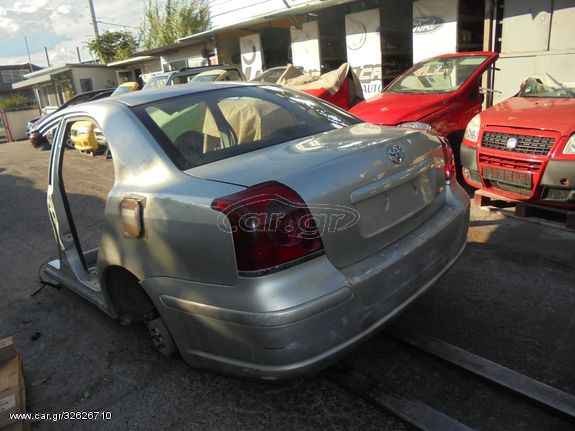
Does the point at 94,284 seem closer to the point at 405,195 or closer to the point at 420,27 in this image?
the point at 405,195

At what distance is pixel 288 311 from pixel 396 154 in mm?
1013

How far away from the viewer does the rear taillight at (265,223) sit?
1.84 meters

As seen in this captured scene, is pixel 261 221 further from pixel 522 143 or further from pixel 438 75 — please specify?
pixel 438 75

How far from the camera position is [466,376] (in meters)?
2.40

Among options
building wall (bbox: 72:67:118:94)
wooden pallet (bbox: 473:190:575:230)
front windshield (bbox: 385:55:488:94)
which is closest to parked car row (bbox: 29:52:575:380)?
wooden pallet (bbox: 473:190:575:230)

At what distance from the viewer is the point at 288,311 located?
5.86ft

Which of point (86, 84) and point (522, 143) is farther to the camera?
point (86, 84)

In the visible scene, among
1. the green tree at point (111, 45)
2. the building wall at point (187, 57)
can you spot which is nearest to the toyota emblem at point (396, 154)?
the building wall at point (187, 57)

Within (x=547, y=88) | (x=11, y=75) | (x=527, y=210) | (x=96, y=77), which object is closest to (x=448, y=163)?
(x=527, y=210)

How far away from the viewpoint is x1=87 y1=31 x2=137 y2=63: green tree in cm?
2964

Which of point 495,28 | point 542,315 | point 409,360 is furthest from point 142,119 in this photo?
point 495,28

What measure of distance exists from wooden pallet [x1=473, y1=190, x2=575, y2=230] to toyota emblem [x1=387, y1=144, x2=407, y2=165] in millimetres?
2573

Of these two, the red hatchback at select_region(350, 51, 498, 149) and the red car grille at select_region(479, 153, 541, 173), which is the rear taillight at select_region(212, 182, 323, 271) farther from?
the red hatchback at select_region(350, 51, 498, 149)

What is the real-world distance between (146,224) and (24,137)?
28.5 metres
